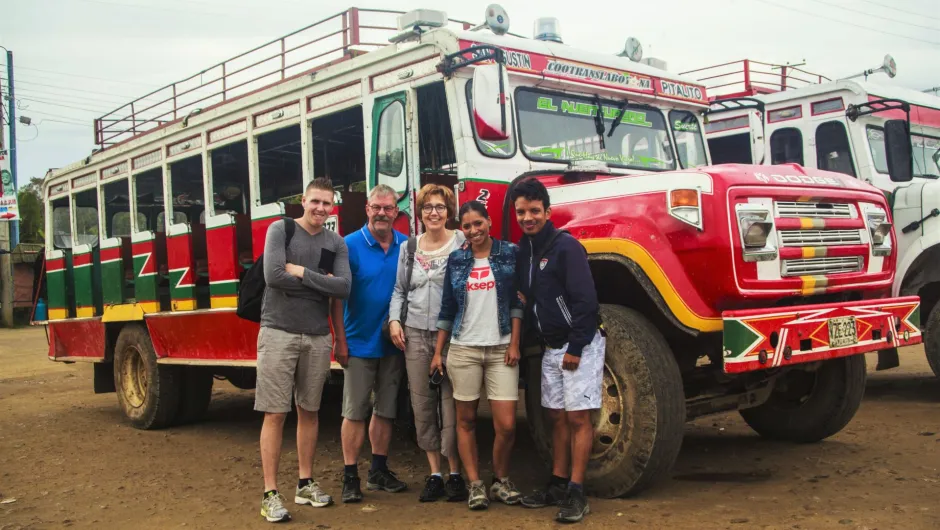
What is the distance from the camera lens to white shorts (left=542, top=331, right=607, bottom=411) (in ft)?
14.9

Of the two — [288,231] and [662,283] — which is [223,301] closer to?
[288,231]

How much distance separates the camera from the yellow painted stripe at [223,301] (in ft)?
23.9

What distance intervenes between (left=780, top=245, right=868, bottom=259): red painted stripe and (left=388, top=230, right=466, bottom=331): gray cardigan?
1.75m

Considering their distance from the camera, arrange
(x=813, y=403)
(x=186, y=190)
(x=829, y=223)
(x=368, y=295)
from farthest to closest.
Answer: (x=186, y=190) < (x=813, y=403) < (x=368, y=295) < (x=829, y=223)

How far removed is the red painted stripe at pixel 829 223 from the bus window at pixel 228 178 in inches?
180

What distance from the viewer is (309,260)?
4941 millimetres

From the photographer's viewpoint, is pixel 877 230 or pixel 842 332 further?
pixel 877 230

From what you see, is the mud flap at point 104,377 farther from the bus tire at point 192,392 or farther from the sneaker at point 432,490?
the sneaker at point 432,490

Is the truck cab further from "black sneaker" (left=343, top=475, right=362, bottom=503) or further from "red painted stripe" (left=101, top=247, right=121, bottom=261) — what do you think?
"red painted stripe" (left=101, top=247, right=121, bottom=261)

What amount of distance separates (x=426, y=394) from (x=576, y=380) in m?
0.94

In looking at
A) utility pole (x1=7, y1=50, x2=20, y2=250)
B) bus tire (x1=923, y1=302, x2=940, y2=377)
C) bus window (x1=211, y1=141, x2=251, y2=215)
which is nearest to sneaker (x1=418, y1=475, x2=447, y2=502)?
bus window (x1=211, y1=141, x2=251, y2=215)

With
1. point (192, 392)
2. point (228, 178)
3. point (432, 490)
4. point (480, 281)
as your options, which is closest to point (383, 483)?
point (432, 490)

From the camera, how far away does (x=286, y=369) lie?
4.89 meters

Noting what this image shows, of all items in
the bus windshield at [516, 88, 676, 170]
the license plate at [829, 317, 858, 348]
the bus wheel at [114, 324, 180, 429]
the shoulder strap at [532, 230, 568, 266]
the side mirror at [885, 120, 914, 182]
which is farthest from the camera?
the bus wheel at [114, 324, 180, 429]
